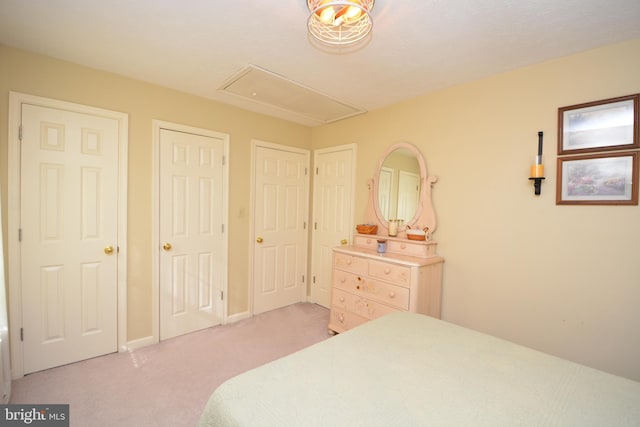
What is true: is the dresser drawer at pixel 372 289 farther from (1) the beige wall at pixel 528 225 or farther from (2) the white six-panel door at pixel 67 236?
(2) the white six-panel door at pixel 67 236

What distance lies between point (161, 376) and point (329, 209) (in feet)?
8.01

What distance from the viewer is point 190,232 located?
291cm

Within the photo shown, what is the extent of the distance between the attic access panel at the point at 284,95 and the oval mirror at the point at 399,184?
707 mm

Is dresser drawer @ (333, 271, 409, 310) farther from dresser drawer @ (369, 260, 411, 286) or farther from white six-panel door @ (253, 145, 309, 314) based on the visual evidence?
white six-panel door @ (253, 145, 309, 314)

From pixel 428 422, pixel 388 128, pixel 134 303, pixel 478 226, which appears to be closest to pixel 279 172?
pixel 388 128

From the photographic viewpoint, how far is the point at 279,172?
359cm

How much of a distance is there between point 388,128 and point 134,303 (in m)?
3.10

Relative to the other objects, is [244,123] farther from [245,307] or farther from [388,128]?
[245,307]

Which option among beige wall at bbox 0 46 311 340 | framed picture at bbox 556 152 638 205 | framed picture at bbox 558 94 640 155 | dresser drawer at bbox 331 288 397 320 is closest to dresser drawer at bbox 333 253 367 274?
dresser drawer at bbox 331 288 397 320

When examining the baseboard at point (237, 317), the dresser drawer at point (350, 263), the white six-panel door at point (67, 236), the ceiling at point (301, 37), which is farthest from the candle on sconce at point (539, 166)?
the white six-panel door at point (67, 236)

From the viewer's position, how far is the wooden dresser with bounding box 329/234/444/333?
235 centimetres

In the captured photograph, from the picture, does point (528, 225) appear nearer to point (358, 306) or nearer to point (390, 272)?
point (390, 272)

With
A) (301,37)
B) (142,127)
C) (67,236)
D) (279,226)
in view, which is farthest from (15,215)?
(301,37)

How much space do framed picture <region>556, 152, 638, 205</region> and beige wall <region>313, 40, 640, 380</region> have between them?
0.06m
